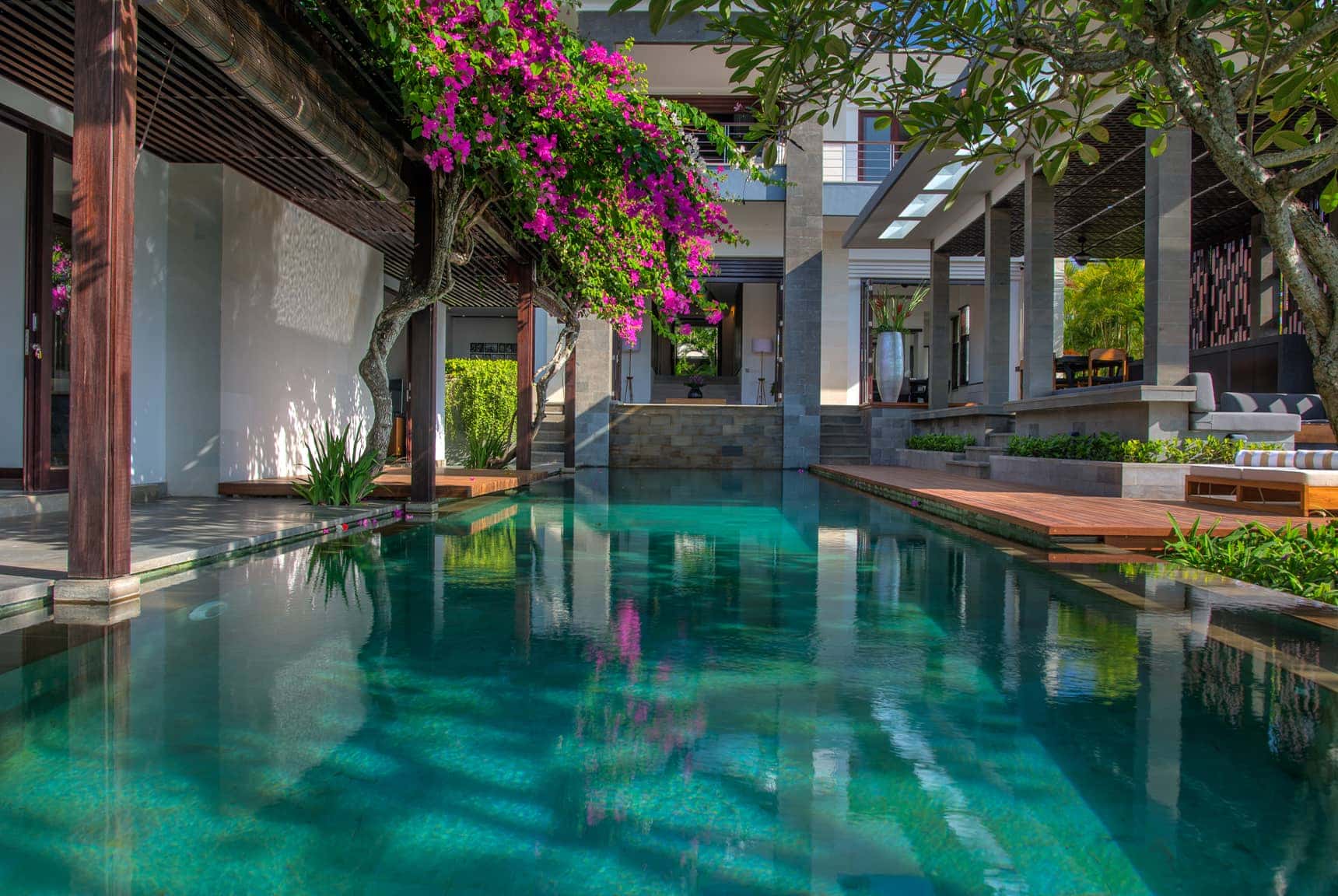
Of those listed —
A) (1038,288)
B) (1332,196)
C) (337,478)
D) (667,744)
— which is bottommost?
(667,744)

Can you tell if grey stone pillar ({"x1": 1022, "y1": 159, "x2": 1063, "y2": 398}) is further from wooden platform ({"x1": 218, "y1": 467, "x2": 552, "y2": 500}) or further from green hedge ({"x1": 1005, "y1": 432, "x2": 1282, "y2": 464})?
wooden platform ({"x1": 218, "y1": 467, "x2": 552, "y2": 500})

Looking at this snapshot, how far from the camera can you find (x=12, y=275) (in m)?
6.57

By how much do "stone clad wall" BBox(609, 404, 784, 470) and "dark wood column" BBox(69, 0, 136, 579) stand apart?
42.3 ft

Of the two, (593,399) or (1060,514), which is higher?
(593,399)

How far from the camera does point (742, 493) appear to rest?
10.3 meters

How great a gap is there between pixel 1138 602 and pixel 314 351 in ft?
28.5

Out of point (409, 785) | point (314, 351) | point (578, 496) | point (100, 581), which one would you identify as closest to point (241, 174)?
point (314, 351)

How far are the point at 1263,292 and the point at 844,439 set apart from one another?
667cm

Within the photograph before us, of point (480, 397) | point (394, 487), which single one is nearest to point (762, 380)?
point (480, 397)

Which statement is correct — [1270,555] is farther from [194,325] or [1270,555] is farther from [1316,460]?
[194,325]

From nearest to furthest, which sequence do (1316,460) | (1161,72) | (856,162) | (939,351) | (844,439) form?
(1161,72), (1316,460), (939,351), (844,439), (856,162)

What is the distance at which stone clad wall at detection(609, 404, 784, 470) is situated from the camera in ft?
53.4

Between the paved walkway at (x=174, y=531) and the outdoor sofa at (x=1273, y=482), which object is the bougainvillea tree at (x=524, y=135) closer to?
the paved walkway at (x=174, y=531)

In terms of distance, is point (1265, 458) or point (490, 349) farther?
point (490, 349)
